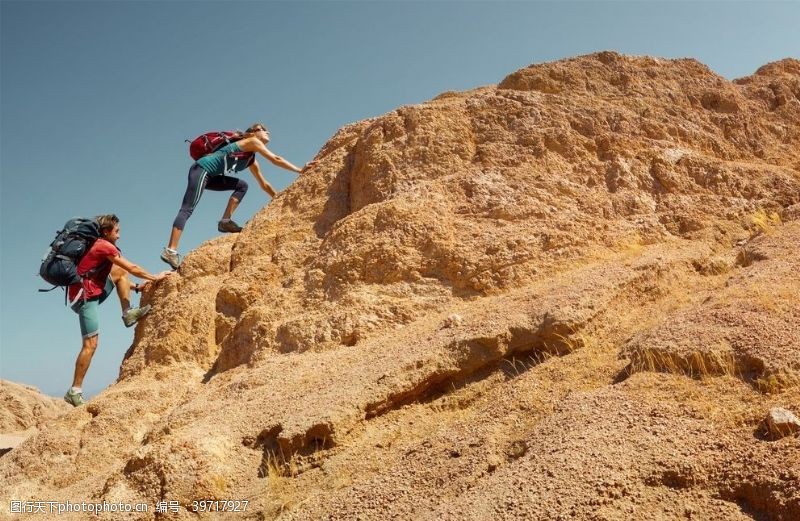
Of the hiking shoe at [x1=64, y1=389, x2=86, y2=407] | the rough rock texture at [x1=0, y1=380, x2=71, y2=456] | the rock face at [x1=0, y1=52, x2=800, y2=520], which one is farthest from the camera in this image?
the rough rock texture at [x1=0, y1=380, x2=71, y2=456]

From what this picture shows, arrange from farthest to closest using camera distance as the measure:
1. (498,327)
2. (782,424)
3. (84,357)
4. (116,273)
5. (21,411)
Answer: (21,411) < (116,273) < (84,357) < (498,327) < (782,424)

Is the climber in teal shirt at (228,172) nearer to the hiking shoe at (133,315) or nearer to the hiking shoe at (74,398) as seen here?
the hiking shoe at (133,315)

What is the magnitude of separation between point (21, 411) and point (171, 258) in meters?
8.45

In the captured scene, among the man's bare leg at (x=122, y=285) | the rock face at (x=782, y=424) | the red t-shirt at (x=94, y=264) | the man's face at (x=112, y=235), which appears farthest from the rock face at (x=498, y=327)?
the man's face at (x=112, y=235)

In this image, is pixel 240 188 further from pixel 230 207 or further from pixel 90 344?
pixel 90 344

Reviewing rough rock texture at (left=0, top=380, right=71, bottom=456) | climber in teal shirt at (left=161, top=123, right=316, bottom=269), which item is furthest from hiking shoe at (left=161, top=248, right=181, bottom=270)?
rough rock texture at (left=0, top=380, right=71, bottom=456)

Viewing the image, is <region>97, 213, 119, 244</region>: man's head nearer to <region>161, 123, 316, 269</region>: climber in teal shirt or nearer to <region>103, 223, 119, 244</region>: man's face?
<region>103, 223, 119, 244</region>: man's face

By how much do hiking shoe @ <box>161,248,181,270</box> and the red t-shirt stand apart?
0.63 meters

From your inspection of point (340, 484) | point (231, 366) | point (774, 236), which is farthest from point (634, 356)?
point (231, 366)

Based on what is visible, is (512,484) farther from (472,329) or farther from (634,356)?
(472,329)

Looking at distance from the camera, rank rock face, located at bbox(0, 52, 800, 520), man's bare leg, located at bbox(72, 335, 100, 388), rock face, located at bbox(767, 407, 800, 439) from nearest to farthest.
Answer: rock face, located at bbox(767, 407, 800, 439)
rock face, located at bbox(0, 52, 800, 520)
man's bare leg, located at bbox(72, 335, 100, 388)

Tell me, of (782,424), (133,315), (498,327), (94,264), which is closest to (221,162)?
(94,264)

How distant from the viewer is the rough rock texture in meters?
12.8

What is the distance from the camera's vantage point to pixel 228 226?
8.75 metres
